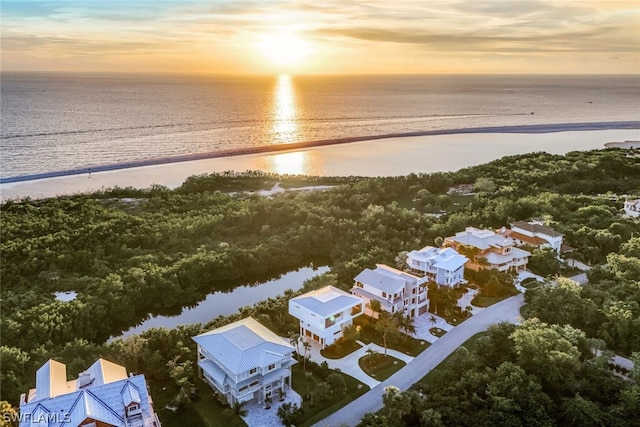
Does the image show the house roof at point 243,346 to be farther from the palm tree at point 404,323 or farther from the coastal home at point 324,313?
the palm tree at point 404,323

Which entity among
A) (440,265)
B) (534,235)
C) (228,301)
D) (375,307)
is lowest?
(228,301)

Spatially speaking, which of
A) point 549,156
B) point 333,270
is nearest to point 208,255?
point 333,270

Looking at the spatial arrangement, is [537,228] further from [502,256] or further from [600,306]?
[600,306]

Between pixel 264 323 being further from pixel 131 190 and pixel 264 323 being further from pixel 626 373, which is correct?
pixel 131 190

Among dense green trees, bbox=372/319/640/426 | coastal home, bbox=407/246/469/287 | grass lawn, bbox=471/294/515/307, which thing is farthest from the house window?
grass lawn, bbox=471/294/515/307

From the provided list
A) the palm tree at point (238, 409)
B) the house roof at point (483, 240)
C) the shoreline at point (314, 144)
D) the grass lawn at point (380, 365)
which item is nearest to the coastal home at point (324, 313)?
the grass lawn at point (380, 365)

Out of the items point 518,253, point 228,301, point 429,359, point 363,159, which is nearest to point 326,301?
point 429,359
